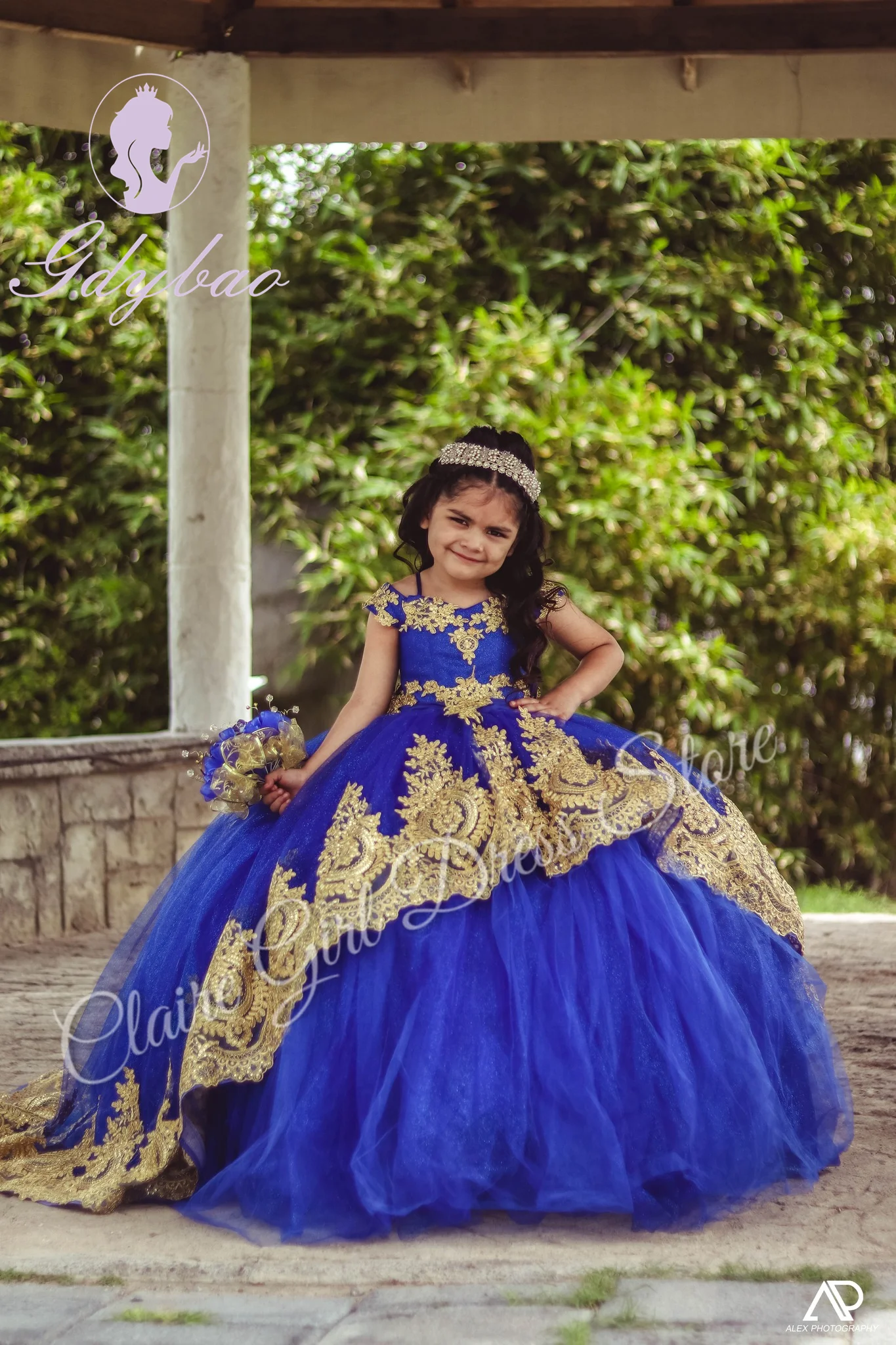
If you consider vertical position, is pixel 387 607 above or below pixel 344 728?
above

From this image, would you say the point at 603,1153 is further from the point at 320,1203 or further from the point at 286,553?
the point at 286,553

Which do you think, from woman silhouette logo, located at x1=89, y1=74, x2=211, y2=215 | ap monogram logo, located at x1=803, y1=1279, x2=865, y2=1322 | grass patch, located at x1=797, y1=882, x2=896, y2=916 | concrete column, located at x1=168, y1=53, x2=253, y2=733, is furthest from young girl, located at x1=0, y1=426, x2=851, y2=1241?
grass patch, located at x1=797, y1=882, x2=896, y2=916

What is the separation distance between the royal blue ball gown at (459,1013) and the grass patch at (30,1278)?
0.27 meters

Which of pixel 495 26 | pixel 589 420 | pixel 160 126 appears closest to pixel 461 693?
pixel 495 26

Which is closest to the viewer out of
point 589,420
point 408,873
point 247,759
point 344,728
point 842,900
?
point 408,873

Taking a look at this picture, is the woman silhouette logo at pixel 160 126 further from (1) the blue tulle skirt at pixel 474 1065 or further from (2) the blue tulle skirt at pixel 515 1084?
Answer: (2) the blue tulle skirt at pixel 515 1084

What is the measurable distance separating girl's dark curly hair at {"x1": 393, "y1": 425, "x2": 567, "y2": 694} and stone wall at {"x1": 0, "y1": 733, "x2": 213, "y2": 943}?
198 cm

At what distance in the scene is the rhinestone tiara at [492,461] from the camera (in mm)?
2594

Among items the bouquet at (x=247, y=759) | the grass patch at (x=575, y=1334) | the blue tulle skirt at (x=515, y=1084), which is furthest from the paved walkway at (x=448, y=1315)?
the bouquet at (x=247, y=759)

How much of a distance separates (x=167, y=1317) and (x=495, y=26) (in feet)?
12.2

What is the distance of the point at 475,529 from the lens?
8.48 feet

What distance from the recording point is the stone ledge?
14.6ft

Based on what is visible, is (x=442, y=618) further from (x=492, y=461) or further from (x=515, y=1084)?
(x=515, y=1084)

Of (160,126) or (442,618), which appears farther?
(160,126)
